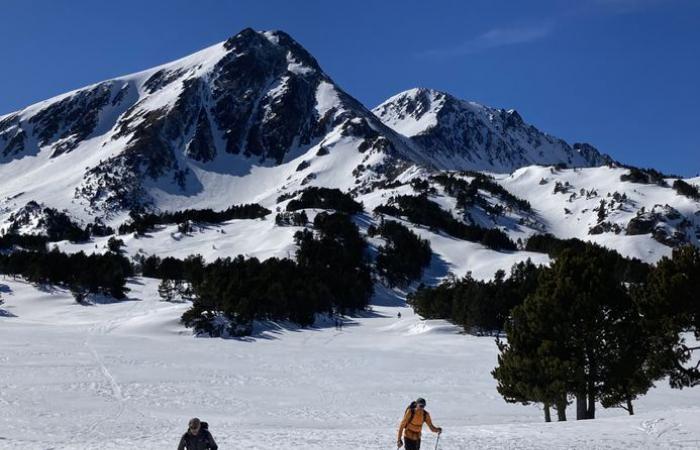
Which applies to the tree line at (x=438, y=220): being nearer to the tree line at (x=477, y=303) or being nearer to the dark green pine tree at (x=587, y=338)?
the tree line at (x=477, y=303)

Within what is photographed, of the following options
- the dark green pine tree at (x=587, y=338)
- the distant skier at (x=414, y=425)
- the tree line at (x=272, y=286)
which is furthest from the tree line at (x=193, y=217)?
the distant skier at (x=414, y=425)

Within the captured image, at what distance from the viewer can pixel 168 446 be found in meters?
21.0

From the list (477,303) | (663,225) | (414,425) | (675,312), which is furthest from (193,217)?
(414,425)

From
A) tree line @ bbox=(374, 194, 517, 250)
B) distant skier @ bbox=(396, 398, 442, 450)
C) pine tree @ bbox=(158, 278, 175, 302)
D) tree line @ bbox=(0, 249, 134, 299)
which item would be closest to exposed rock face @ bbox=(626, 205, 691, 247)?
tree line @ bbox=(374, 194, 517, 250)

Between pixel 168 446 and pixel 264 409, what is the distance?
1132cm

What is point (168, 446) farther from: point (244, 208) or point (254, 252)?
point (244, 208)

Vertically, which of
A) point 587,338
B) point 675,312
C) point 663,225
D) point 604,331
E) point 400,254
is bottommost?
point 587,338

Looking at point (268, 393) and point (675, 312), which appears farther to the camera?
point (268, 393)

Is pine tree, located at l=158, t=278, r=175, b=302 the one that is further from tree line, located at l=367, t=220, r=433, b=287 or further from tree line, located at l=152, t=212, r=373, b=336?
tree line, located at l=367, t=220, r=433, b=287

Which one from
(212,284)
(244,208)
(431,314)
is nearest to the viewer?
(212,284)

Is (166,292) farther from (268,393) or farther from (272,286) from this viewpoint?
(268,393)

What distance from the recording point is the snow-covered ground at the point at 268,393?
2173 cm

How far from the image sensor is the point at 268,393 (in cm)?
3612

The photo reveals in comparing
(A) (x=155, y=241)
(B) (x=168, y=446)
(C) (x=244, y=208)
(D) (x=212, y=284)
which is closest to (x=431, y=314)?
(D) (x=212, y=284)
